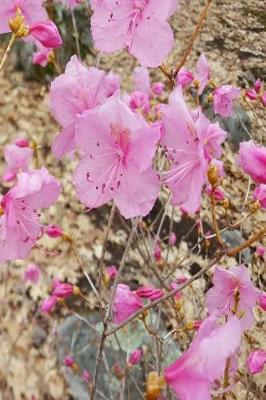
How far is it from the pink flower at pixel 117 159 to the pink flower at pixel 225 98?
76 cm

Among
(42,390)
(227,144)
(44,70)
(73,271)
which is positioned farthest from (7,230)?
(44,70)

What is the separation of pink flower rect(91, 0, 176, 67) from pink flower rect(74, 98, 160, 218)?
0.18m

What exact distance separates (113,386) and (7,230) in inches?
66.6

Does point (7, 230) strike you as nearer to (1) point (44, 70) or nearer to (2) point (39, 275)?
(2) point (39, 275)

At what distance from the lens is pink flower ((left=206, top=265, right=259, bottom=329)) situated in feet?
4.42

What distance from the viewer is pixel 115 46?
1196 mm

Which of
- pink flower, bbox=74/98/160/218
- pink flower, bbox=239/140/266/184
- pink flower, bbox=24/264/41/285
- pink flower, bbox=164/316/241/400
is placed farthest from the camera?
pink flower, bbox=24/264/41/285

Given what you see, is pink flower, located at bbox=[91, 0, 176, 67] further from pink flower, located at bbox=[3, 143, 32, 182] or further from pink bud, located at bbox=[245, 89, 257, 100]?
pink flower, located at bbox=[3, 143, 32, 182]

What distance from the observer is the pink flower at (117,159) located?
978mm

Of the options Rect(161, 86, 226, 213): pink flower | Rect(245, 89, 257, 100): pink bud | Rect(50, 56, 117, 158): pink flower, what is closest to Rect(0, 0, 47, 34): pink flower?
Rect(50, 56, 117, 158): pink flower

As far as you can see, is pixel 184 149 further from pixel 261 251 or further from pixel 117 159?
pixel 261 251

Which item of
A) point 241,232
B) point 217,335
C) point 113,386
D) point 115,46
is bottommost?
point 113,386

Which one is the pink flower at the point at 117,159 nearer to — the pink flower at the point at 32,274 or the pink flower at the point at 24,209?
the pink flower at the point at 24,209

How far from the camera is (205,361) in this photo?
2.35ft
